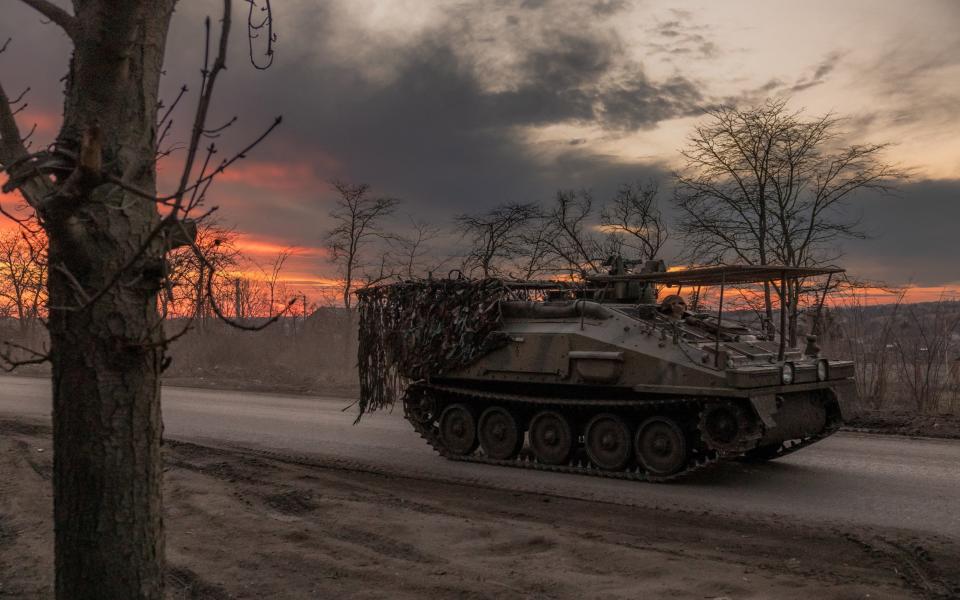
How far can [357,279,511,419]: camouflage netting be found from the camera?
428 inches

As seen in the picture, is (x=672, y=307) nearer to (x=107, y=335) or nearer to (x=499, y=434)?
(x=499, y=434)

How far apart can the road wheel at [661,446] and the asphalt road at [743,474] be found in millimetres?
245

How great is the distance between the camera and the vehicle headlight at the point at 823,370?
401 inches

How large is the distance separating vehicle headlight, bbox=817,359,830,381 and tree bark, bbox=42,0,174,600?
859 centimetres

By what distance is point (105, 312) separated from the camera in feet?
11.2

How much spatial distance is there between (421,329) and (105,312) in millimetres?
8001

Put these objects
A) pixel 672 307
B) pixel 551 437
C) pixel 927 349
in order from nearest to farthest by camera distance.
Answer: pixel 551 437 < pixel 672 307 < pixel 927 349

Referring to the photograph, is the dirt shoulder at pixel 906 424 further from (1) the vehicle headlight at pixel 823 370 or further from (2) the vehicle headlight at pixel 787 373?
(2) the vehicle headlight at pixel 787 373

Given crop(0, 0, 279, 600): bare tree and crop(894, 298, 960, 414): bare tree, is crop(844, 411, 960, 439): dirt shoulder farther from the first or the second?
crop(0, 0, 279, 600): bare tree

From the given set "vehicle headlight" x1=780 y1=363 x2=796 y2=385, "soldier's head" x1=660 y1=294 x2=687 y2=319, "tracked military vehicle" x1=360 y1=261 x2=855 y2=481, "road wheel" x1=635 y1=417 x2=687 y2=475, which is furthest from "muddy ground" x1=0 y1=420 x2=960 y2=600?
"soldier's head" x1=660 y1=294 x2=687 y2=319

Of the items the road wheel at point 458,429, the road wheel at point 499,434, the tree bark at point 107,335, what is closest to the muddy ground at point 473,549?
the road wheel at point 499,434

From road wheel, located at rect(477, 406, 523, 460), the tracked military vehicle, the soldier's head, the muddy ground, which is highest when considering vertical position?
the soldier's head

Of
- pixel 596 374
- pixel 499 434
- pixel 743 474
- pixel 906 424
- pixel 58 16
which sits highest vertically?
pixel 58 16

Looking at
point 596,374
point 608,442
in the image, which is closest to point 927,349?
point 608,442
